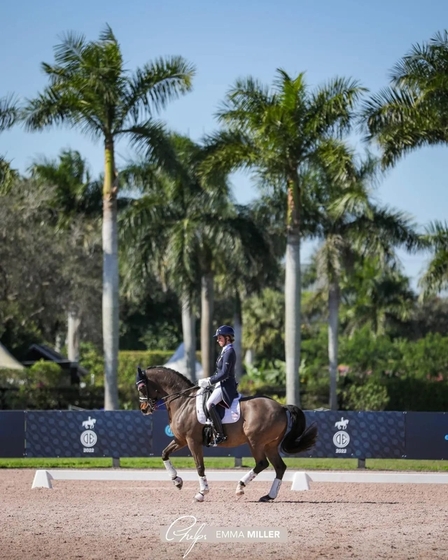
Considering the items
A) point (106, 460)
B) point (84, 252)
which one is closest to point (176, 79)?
point (106, 460)

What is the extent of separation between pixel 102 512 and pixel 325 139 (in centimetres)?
2015

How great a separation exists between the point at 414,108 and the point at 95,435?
526 inches

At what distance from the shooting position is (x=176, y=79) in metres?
32.6

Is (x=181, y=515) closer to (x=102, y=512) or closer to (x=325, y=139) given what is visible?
(x=102, y=512)

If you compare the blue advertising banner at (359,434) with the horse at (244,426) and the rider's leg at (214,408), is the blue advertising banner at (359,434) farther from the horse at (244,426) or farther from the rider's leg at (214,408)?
the rider's leg at (214,408)

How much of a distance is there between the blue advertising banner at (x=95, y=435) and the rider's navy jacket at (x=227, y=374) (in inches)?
336

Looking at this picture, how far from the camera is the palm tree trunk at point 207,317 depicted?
133ft

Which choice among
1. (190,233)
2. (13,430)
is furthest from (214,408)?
(190,233)

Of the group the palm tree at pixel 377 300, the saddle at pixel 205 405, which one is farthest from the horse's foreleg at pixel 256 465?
the palm tree at pixel 377 300

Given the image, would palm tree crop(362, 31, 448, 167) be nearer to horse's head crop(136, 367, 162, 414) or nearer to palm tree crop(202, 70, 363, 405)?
palm tree crop(202, 70, 363, 405)

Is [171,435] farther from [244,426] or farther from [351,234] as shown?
[351,234]

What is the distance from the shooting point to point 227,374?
15508 millimetres

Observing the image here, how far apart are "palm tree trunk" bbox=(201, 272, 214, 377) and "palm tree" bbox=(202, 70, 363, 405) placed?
817 cm

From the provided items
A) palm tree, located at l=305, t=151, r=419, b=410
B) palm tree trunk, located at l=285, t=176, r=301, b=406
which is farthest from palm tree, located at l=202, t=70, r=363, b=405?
palm tree, located at l=305, t=151, r=419, b=410
